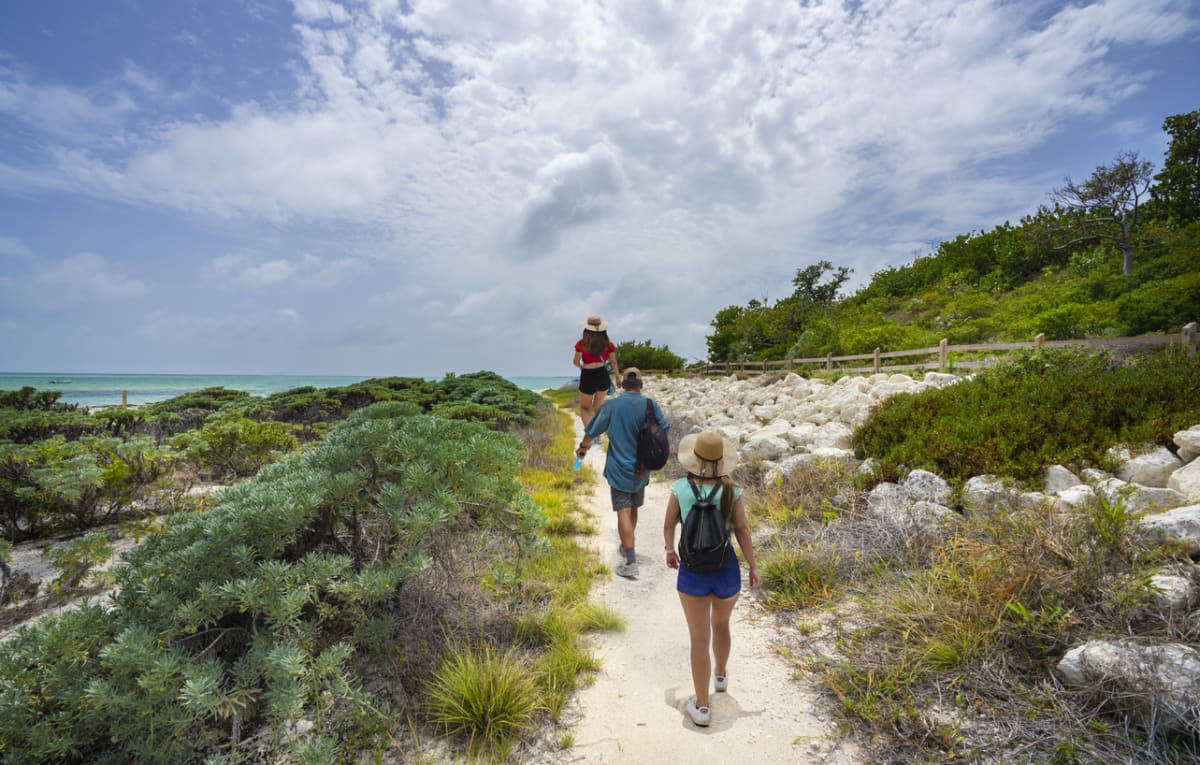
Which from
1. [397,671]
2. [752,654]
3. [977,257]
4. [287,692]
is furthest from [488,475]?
[977,257]

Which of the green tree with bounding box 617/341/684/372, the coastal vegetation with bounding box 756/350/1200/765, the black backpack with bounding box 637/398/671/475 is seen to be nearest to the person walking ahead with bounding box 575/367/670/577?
the black backpack with bounding box 637/398/671/475

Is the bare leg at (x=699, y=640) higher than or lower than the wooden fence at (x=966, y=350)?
lower

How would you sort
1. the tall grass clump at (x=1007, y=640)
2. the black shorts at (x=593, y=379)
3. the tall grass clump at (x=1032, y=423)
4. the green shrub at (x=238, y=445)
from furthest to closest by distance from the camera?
the green shrub at (x=238, y=445)
the black shorts at (x=593, y=379)
the tall grass clump at (x=1032, y=423)
the tall grass clump at (x=1007, y=640)

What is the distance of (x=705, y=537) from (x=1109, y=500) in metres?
2.99

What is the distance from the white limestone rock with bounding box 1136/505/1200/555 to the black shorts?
197 inches

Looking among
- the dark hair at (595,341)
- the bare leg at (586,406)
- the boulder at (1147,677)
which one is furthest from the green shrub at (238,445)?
the boulder at (1147,677)

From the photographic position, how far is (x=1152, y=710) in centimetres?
200

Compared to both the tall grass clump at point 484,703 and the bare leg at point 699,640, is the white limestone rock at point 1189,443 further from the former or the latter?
the tall grass clump at point 484,703

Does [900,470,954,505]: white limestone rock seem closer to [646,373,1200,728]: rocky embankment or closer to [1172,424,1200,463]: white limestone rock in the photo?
[646,373,1200,728]: rocky embankment

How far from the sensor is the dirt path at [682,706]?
2422 mm

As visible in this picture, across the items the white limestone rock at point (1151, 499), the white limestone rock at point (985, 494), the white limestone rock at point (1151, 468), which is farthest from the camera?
the white limestone rock at point (1151, 468)

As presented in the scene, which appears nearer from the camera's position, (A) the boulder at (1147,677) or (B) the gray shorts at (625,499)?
(A) the boulder at (1147,677)

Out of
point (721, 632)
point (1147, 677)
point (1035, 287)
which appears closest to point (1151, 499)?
point (1147, 677)

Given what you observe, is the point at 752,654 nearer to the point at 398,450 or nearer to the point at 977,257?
the point at 398,450
